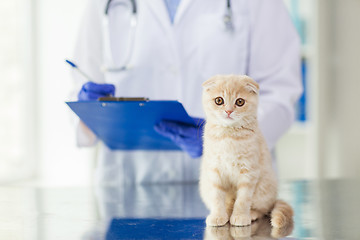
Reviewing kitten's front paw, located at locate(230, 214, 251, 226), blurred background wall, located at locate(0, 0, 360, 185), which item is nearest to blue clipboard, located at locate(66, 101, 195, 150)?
kitten's front paw, located at locate(230, 214, 251, 226)

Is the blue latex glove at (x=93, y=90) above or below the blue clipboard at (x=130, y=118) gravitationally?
above

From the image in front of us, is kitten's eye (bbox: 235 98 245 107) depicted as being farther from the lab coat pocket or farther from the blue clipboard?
the lab coat pocket

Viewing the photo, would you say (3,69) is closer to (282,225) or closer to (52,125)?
(52,125)

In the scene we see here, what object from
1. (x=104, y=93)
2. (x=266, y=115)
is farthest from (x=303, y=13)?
(x=104, y=93)

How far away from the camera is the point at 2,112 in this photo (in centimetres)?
288

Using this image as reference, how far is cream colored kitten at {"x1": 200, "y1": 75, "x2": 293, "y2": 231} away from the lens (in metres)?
0.70

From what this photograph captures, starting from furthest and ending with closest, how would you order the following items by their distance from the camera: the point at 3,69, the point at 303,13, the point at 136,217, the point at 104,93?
the point at 3,69 → the point at 303,13 → the point at 104,93 → the point at 136,217

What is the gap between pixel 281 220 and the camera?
2.46ft

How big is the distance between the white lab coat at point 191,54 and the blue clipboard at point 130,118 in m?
0.17

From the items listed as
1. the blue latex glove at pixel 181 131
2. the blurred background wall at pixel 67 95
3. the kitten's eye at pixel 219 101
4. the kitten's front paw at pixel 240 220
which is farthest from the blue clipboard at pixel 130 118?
the blurred background wall at pixel 67 95

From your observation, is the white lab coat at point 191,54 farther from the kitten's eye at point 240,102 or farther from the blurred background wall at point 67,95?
the blurred background wall at point 67,95

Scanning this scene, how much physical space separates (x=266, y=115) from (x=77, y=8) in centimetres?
217

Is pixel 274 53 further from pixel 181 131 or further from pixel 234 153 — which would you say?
pixel 234 153

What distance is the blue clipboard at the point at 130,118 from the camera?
871mm
